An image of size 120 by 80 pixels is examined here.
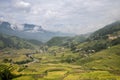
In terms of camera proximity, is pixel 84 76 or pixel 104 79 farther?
pixel 84 76

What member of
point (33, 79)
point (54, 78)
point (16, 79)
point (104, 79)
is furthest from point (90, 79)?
point (16, 79)

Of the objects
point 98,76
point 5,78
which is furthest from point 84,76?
point 5,78

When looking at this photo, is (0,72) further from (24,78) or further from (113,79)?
(113,79)

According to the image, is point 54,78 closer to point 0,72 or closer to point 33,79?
point 33,79

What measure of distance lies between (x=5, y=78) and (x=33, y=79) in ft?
80.6

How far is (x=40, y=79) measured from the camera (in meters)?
189

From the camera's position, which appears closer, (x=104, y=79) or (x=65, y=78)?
(x=104, y=79)

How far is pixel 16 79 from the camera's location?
183125mm

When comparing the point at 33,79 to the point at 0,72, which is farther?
the point at 33,79

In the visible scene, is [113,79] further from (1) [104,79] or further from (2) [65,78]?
(2) [65,78]

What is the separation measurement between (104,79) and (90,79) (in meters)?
11.0

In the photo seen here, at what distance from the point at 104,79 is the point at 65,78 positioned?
3236 cm

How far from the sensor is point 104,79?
579ft

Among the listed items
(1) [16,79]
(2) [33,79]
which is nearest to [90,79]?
(2) [33,79]
